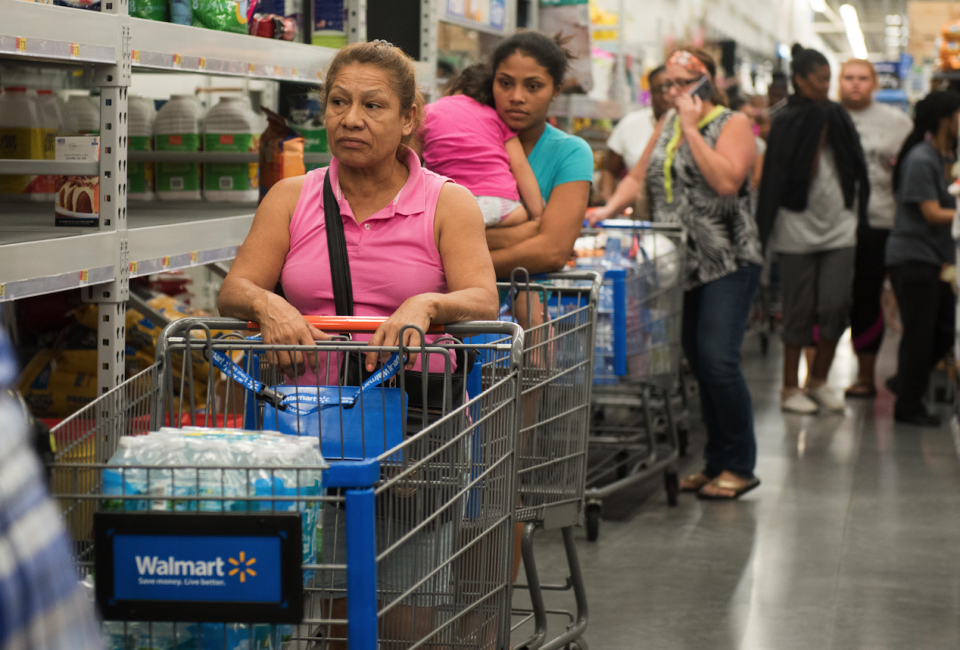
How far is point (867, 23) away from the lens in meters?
30.5

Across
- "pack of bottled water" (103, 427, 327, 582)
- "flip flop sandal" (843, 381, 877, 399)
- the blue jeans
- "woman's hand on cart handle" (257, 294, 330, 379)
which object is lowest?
"flip flop sandal" (843, 381, 877, 399)

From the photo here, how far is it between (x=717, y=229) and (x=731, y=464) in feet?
3.31

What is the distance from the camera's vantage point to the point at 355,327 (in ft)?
6.53

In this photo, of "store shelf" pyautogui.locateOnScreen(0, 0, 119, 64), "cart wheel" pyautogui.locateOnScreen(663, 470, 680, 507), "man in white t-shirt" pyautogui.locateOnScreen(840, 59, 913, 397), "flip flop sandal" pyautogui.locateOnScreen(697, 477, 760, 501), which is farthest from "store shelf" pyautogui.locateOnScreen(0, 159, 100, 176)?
"man in white t-shirt" pyautogui.locateOnScreen(840, 59, 913, 397)

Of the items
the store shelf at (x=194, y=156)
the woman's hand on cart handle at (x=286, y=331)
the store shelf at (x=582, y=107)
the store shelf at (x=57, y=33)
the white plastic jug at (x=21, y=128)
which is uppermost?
the store shelf at (x=582, y=107)

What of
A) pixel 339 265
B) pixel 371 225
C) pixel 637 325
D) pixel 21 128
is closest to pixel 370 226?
pixel 371 225

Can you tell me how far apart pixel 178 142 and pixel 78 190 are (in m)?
1.18

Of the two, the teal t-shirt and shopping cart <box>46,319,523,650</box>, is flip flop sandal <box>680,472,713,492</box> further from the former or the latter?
shopping cart <box>46,319,523,650</box>

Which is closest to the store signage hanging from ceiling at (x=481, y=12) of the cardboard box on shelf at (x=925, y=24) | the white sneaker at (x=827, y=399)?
the white sneaker at (x=827, y=399)

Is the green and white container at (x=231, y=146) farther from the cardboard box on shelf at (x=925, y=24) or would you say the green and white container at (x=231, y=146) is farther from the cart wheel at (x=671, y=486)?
the cardboard box on shelf at (x=925, y=24)

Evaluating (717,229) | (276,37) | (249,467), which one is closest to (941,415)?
(717,229)

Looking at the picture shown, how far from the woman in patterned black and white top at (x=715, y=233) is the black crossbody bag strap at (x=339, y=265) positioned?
2.45m

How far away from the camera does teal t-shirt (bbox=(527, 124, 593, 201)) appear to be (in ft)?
10.3

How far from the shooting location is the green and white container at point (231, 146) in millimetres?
3854
